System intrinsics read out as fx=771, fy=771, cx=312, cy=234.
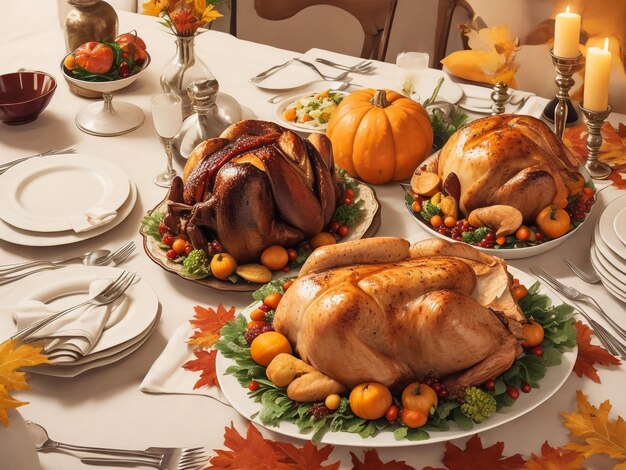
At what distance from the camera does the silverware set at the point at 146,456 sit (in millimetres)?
1284

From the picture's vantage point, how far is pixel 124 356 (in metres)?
1.52

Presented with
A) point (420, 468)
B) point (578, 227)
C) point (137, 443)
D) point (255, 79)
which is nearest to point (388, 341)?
point (420, 468)

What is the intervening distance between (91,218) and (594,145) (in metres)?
1.35

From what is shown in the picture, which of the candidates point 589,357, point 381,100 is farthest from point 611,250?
point 381,100

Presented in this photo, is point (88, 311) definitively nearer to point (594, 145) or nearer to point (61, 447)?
point (61, 447)

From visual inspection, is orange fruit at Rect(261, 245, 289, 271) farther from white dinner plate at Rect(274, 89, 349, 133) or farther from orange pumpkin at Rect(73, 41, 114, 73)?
orange pumpkin at Rect(73, 41, 114, 73)

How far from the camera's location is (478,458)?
4.17ft

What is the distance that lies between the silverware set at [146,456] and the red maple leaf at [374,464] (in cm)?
25

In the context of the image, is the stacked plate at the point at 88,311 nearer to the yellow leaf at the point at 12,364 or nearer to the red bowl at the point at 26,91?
the yellow leaf at the point at 12,364

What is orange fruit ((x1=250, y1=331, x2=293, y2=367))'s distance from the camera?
1.39 m

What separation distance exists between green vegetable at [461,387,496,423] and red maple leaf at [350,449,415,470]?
0.13 meters

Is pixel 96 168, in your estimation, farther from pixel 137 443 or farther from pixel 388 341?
pixel 388 341

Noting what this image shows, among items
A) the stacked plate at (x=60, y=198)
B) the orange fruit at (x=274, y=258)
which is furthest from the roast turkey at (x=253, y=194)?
the stacked plate at (x=60, y=198)

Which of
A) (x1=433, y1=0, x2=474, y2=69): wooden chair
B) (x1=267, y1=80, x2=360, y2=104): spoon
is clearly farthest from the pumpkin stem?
(x1=433, y1=0, x2=474, y2=69): wooden chair
